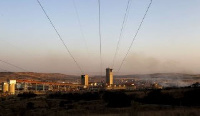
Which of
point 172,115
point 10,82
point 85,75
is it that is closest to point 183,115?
point 172,115

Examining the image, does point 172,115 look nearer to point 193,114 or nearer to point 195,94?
point 193,114

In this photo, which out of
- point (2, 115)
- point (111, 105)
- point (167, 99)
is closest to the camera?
point (2, 115)

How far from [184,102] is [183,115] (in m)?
26.8

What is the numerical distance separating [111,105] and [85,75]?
14855 centimetres

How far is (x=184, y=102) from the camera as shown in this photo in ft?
163

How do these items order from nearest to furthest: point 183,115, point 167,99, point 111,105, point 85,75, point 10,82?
point 183,115
point 111,105
point 167,99
point 10,82
point 85,75

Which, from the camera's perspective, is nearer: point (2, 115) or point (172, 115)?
point (172, 115)

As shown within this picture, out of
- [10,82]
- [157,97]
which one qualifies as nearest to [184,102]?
[157,97]

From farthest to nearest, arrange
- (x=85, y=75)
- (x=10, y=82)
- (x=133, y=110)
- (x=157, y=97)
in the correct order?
(x=85, y=75)
(x=10, y=82)
(x=157, y=97)
(x=133, y=110)

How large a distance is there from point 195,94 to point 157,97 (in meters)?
7.67

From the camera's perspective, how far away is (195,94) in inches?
2128

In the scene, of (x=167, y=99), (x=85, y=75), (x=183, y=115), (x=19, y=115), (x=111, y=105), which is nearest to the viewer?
(x=183, y=115)

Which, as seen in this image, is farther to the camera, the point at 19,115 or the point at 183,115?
the point at 19,115

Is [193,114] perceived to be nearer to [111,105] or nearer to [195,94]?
[111,105]
